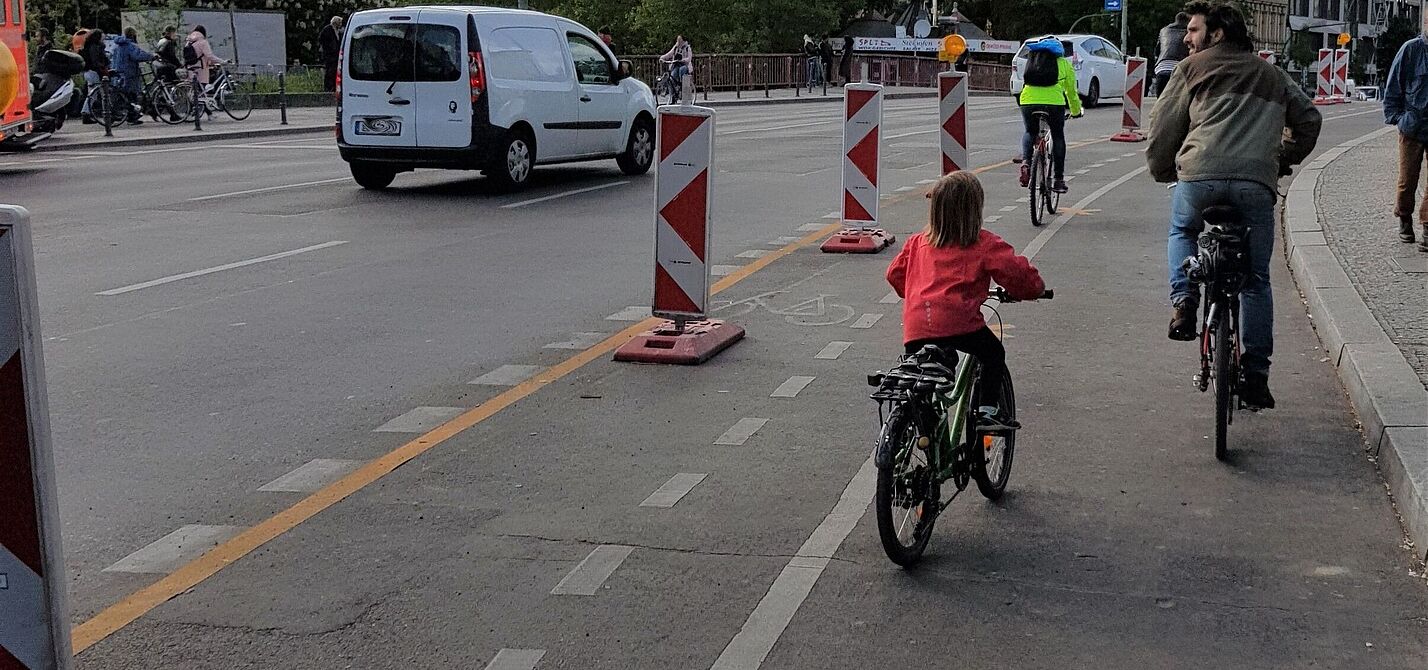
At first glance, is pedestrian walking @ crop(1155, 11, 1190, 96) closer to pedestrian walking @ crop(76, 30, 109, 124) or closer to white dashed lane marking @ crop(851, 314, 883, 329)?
white dashed lane marking @ crop(851, 314, 883, 329)

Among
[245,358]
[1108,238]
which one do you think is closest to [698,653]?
[245,358]

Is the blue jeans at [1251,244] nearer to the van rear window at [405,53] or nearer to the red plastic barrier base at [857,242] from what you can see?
the red plastic barrier base at [857,242]

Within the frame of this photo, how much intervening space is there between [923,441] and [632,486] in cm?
132

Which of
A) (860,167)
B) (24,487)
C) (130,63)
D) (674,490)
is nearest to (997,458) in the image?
(674,490)

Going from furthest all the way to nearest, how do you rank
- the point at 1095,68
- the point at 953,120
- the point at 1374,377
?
1. the point at 1095,68
2. the point at 953,120
3. the point at 1374,377

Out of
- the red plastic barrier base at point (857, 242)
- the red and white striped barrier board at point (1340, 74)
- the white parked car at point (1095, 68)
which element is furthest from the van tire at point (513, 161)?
the red and white striped barrier board at point (1340, 74)

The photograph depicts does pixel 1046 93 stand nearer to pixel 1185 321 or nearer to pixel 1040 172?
pixel 1040 172

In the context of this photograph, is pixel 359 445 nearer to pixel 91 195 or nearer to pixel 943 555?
pixel 943 555

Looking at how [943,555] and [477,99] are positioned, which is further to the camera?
[477,99]

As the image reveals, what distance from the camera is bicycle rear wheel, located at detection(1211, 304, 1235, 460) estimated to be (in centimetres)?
657

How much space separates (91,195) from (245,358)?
9.51m

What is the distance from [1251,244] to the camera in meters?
7.17

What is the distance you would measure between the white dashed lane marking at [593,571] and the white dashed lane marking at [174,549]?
3.97ft

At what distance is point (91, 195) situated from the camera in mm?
17297
